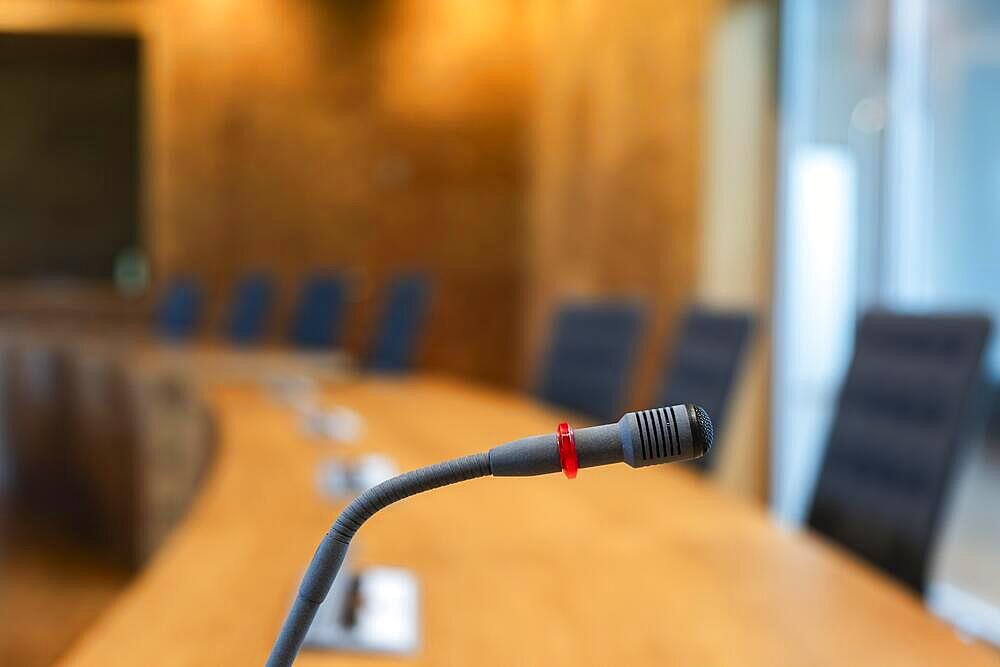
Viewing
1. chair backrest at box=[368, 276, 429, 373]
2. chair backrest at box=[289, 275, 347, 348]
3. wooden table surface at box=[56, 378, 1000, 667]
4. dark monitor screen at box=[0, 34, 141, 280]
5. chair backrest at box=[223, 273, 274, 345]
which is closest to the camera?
wooden table surface at box=[56, 378, 1000, 667]

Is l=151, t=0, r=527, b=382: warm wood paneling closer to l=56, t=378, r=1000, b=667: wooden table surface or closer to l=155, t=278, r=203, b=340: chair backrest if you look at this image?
l=155, t=278, r=203, b=340: chair backrest

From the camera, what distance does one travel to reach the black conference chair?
8.18 feet

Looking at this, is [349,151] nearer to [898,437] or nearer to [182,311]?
[182,311]

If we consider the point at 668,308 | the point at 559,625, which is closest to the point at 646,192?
the point at 668,308

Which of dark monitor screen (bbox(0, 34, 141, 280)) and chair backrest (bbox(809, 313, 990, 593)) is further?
dark monitor screen (bbox(0, 34, 141, 280))

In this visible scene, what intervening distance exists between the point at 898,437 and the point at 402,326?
378 cm

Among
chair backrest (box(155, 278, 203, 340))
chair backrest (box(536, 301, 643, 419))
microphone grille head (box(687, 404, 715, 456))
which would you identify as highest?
microphone grille head (box(687, 404, 715, 456))

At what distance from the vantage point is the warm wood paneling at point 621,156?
19.4 ft

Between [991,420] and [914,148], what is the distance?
1112 mm

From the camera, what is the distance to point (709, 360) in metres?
2.62

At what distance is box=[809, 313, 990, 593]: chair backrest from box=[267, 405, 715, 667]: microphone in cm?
135

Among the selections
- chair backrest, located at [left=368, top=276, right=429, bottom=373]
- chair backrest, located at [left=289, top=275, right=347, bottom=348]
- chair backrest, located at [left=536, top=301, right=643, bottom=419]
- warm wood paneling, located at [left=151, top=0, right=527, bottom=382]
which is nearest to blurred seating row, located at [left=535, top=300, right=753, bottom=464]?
chair backrest, located at [left=536, top=301, right=643, bottom=419]

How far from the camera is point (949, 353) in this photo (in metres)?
1.76

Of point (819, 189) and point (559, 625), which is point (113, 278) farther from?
point (559, 625)
